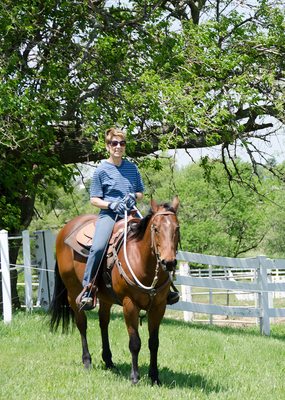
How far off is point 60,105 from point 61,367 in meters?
7.72

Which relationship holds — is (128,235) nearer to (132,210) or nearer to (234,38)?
(132,210)

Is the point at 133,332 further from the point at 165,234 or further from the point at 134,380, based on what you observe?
the point at 165,234

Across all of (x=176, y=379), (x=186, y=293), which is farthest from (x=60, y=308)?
(x=186, y=293)

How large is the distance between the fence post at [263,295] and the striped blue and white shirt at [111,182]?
23.3 feet

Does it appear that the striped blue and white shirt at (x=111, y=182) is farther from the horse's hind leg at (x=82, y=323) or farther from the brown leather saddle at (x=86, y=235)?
the horse's hind leg at (x=82, y=323)

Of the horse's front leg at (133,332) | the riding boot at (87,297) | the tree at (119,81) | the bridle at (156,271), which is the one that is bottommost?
the horse's front leg at (133,332)

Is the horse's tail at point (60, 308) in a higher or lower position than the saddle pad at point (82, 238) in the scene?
lower

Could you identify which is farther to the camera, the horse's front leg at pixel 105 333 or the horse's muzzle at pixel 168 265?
the horse's front leg at pixel 105 333

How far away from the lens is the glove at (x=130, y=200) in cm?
795

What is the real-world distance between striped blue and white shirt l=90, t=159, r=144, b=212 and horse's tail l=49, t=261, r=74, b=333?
1.96 metres

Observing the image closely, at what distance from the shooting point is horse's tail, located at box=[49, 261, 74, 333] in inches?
376

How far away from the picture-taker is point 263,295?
1477 cm

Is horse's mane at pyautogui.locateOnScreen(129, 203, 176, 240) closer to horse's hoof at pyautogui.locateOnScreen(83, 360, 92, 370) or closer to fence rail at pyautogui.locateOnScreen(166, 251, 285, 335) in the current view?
horse's hoof at pyautogui.locateOnScreen(83, 360, 92, 370)

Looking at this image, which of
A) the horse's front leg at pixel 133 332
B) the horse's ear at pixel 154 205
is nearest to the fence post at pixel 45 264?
the horse's front leg at pixel 133 332
